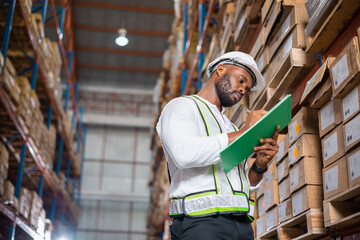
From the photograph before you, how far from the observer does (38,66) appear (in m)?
8.73

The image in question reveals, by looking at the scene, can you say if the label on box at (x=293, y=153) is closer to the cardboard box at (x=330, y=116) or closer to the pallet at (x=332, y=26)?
the cardboard box at (x=330, y=116)

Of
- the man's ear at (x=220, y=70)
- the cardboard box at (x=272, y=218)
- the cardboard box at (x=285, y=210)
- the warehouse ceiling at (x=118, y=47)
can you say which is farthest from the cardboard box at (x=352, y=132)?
the warehouse ceiling at (x=118, y=47)

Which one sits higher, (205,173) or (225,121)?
(225,121)

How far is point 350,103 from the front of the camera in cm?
243

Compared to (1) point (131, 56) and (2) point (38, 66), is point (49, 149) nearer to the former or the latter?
(2) point (38, 66)

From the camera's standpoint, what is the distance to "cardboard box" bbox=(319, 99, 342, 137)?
2.63 m

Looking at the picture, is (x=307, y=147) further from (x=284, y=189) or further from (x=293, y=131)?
(x=284, y=189)

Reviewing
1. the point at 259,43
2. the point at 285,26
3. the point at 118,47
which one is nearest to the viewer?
the point at 285,26

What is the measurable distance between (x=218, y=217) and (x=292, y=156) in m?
1.51

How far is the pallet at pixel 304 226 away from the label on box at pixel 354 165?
539 mm

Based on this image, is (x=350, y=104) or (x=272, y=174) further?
(x=272, y=174)

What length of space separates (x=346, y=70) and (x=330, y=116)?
1.28ft

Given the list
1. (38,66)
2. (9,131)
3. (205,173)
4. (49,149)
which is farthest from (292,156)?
(49,149)

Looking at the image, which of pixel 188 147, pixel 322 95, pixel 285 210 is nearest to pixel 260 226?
pixel 285 210
